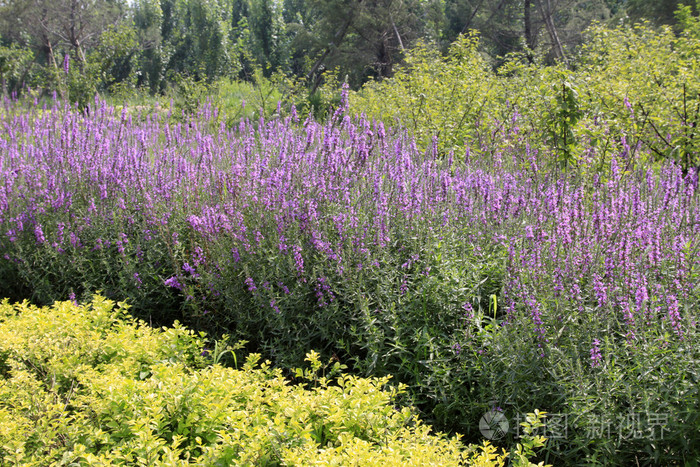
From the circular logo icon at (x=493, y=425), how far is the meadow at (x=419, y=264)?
45 millimetres

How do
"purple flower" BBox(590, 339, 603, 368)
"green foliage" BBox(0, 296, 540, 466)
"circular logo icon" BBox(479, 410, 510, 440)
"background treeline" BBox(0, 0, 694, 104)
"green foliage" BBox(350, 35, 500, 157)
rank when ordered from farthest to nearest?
"background treeline" BBox(0, 0, 694, 104) → "green foliage" BBox(350, 35, 500, 157) → "circular logo icon" BBox(479, 410, 510, 440) → "purple flower" BBox(590, 339, 603, 368) → "green foliage" BBox(0, 296, 540, 466)

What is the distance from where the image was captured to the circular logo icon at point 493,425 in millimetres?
2824

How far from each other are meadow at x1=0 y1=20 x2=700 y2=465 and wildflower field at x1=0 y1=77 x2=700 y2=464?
0.06 ft

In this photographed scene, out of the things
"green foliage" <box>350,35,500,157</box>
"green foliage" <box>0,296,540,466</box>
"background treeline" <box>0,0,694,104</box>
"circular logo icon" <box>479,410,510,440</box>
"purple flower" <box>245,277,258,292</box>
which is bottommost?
"circular logo icon" <box>479,410,510,440</box>

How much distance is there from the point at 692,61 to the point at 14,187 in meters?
8.02

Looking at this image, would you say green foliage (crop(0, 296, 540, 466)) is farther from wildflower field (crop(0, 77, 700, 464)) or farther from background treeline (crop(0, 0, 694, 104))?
background treeline (crop(0, 0, 694, 104))

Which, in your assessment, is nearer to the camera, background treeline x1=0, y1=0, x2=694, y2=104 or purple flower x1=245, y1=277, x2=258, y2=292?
purple flower x1=245, y1=277, x2=258, y2=292

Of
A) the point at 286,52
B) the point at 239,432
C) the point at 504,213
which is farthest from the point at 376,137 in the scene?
the point at 286,52

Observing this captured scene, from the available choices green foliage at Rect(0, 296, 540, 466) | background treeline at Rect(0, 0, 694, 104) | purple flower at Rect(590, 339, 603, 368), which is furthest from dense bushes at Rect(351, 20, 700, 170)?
background treeline at Rect(0, 0, 694, 104)

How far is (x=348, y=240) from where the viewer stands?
3.55m

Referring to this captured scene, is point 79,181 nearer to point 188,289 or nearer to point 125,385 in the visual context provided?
point 188,289

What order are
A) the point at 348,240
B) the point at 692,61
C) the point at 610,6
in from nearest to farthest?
1. the point at 348,240
2. the point at 692,61
3. the point at 610,6

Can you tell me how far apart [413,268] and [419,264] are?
151mm

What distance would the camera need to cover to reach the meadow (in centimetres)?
266
